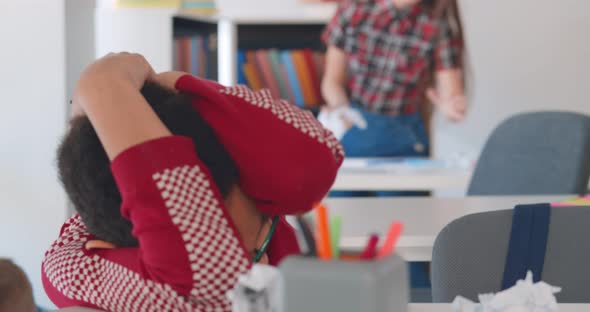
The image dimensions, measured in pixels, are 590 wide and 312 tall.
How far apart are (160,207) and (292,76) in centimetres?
364

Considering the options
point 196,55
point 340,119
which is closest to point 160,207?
point 340,119

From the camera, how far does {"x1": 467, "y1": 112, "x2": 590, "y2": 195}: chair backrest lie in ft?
8.17

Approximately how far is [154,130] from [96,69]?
0.10m

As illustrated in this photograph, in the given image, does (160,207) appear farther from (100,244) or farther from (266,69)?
(266,69)

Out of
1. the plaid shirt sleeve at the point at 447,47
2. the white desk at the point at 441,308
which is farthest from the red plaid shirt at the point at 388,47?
the white desk at the point at 441,308

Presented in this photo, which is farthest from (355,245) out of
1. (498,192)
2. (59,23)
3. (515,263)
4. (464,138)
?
(464,138)

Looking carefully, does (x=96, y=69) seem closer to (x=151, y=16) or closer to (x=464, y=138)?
(x=151, y=16)

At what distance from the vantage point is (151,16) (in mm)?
3275

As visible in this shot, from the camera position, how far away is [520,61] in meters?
4.25

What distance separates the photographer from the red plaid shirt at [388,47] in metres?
3.56

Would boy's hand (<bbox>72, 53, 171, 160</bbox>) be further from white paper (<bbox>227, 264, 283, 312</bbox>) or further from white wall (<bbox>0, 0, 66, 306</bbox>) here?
white wall (<bbox>0, 0, 66, 306</bbox>)

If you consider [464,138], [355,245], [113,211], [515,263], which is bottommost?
[464,138]

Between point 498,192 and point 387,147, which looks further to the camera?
point 387,147

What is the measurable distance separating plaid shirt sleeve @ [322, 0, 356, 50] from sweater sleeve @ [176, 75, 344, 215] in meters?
2.71
